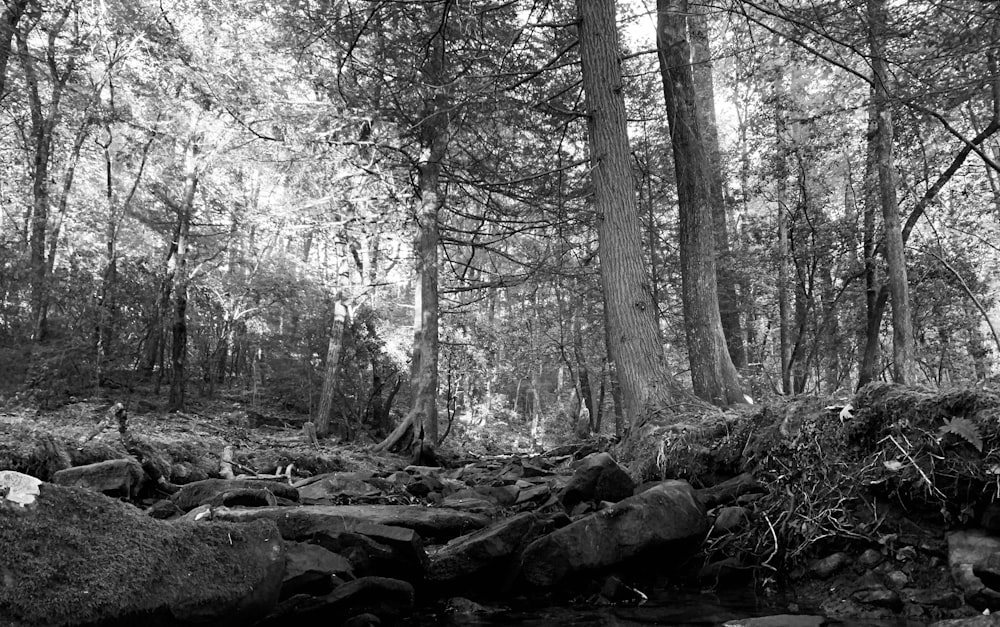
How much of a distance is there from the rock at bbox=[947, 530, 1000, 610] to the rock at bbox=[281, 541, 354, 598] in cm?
344

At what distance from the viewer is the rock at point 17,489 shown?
252 centimetres

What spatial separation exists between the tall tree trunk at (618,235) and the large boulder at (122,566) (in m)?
4.80

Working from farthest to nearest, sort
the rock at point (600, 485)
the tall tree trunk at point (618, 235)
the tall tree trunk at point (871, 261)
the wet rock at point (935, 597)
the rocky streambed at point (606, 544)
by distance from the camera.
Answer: the tall tree trunk at point (871, 261) < the tall tree trunk at point (618, 235) < the rock at point (600, 485) < the wet rock at point (935, 597) < the rocky streambed at point (606, 544)

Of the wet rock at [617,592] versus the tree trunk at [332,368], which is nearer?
the wet rock at [617,592]

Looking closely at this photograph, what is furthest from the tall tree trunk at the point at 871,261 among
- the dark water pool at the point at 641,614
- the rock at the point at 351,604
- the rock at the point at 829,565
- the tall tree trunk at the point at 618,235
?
the rock at the point at 351,604

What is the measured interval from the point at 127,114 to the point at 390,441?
1323 centimetres

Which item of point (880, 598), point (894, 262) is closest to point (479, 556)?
point (880, 598)

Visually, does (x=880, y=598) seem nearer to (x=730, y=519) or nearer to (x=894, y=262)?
(x=730, y=519)

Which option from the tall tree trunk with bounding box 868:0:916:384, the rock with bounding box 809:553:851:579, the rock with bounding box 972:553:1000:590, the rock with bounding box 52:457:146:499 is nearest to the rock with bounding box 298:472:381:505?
the rock with bounding box 52:457:146:499

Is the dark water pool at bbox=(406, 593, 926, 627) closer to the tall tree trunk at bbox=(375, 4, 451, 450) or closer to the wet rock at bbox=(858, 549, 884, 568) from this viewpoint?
the wet rock at bbox=(858, 549, 884, 568)

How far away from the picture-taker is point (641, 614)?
350 centimetres

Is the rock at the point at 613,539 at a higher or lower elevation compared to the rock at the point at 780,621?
higher

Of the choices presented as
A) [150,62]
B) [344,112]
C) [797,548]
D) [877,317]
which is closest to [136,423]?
[344,112]

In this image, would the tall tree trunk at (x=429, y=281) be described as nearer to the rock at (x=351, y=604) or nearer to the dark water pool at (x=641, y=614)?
the rock at (x=351, y=604)
